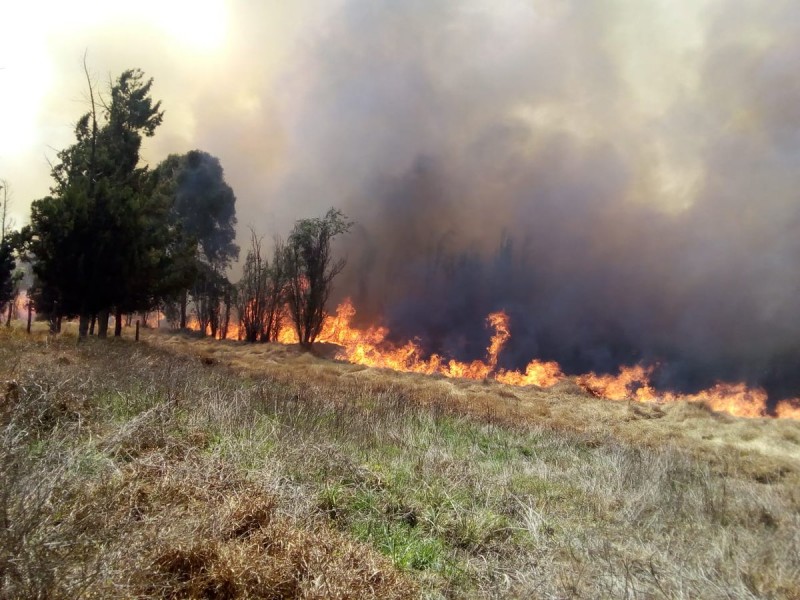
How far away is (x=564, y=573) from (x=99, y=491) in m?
3.57

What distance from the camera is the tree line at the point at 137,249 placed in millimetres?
17344

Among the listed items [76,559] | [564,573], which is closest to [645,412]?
[564,573]

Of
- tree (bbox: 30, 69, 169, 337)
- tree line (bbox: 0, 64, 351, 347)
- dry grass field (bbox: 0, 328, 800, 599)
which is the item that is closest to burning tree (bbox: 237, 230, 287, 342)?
tree line (bbox: 0, 64, 351, 347)

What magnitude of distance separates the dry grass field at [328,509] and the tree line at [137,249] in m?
10.0

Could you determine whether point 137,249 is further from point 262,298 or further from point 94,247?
point 262,298

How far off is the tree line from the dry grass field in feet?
32.8

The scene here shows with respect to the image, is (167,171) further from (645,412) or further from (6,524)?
(6,524)

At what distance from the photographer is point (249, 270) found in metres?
38.4

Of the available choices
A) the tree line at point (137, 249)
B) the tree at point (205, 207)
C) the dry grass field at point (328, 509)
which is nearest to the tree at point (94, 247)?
the tree line at point (137, 249)

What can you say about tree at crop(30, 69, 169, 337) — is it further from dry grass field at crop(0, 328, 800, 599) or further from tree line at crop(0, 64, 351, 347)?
dry grass field at crop(0, 328, 800, 599)

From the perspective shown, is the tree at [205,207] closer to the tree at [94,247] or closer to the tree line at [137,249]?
the tree line at [137,249]

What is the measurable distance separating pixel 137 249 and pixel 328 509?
56.8 feet

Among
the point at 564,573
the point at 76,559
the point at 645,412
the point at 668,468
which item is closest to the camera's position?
the point at 76,559

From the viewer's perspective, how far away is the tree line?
17.3m
